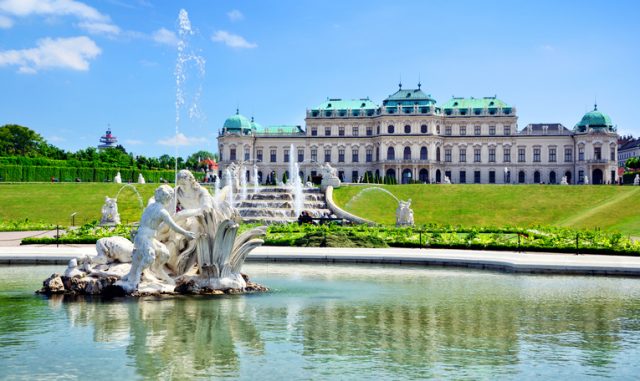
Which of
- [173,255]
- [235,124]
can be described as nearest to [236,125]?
[235,124]

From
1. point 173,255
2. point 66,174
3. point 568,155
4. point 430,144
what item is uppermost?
point 430,144

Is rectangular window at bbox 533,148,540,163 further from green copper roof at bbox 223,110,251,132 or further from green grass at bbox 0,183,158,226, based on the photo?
green grass at bbox 0,183,158,226

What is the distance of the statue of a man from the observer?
49.6 feet

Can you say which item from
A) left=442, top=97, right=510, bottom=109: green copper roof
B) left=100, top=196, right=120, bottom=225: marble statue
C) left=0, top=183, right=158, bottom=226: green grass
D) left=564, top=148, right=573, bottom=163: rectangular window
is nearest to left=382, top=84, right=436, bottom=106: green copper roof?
left=442, top=97, right=510, bottom=109: green copper roof

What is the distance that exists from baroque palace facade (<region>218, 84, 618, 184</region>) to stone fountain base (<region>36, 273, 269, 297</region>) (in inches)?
3178

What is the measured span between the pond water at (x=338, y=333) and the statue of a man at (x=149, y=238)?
70 centimetres

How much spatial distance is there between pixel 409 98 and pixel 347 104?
9880 millimetres

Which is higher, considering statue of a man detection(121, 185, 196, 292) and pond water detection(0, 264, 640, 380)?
statue of a man detection(121, 185, 196, 292)

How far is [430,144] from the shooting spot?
98250 millimetres

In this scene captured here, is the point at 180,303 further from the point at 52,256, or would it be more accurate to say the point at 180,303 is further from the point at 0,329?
the point at 52,256

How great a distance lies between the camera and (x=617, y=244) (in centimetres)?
2584

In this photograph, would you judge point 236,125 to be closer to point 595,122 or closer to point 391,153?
point 391,153

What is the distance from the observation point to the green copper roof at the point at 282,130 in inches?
4114

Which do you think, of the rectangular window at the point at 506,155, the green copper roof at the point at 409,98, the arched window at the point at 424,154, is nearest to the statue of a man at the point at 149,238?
the arched window at the point at 424,154
